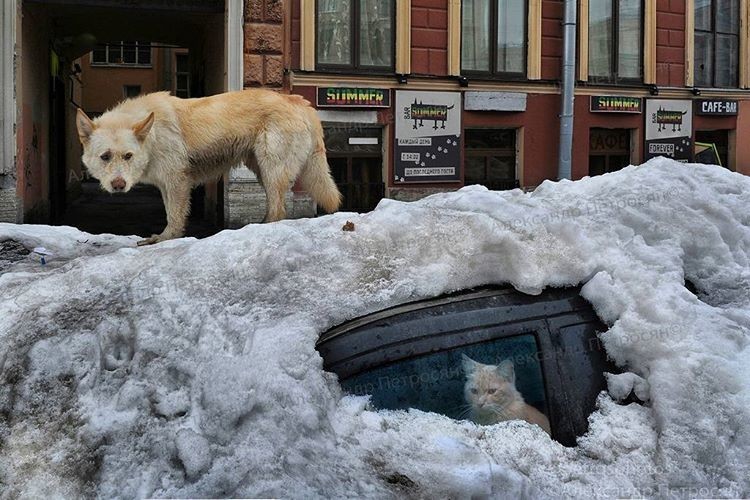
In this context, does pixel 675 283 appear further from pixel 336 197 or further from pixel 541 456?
pixel 336 197

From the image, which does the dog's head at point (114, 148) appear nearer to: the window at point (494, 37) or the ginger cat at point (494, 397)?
the ginger cat at point (494, 397)

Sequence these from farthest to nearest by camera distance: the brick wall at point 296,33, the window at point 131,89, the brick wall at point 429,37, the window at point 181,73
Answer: the window at point 131,89 → the window at point 181,73 → the brick wall at point 429,37 → the brick wall at point 296,33

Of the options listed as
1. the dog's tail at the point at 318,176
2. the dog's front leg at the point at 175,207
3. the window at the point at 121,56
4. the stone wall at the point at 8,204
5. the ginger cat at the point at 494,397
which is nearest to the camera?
the ginger cat at the point at 494,397

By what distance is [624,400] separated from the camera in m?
2.59

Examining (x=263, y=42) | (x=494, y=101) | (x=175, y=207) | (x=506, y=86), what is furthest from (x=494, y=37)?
(x=175, y=207)

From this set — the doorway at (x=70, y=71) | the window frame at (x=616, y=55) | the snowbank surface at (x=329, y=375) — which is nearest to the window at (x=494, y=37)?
the window frame at (x=616, y=55)

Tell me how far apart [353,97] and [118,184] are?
8.10 metres

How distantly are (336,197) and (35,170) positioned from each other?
7707 mm

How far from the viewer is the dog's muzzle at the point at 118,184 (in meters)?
6.39

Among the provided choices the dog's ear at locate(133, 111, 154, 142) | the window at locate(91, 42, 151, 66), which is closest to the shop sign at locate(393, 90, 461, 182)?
the dog's ear at locate(133, 111, 154, 142)

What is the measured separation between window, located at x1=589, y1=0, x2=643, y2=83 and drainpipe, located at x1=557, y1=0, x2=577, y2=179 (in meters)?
1.02

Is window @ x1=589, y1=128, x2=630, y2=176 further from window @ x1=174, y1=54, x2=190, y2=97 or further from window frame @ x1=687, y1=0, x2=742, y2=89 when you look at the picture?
window @ x1=174, y1=54, x2=190, y2=97

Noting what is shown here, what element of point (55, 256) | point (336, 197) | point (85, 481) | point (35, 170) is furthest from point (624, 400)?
point (35, 170)

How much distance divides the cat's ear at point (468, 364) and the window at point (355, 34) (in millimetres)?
12115
